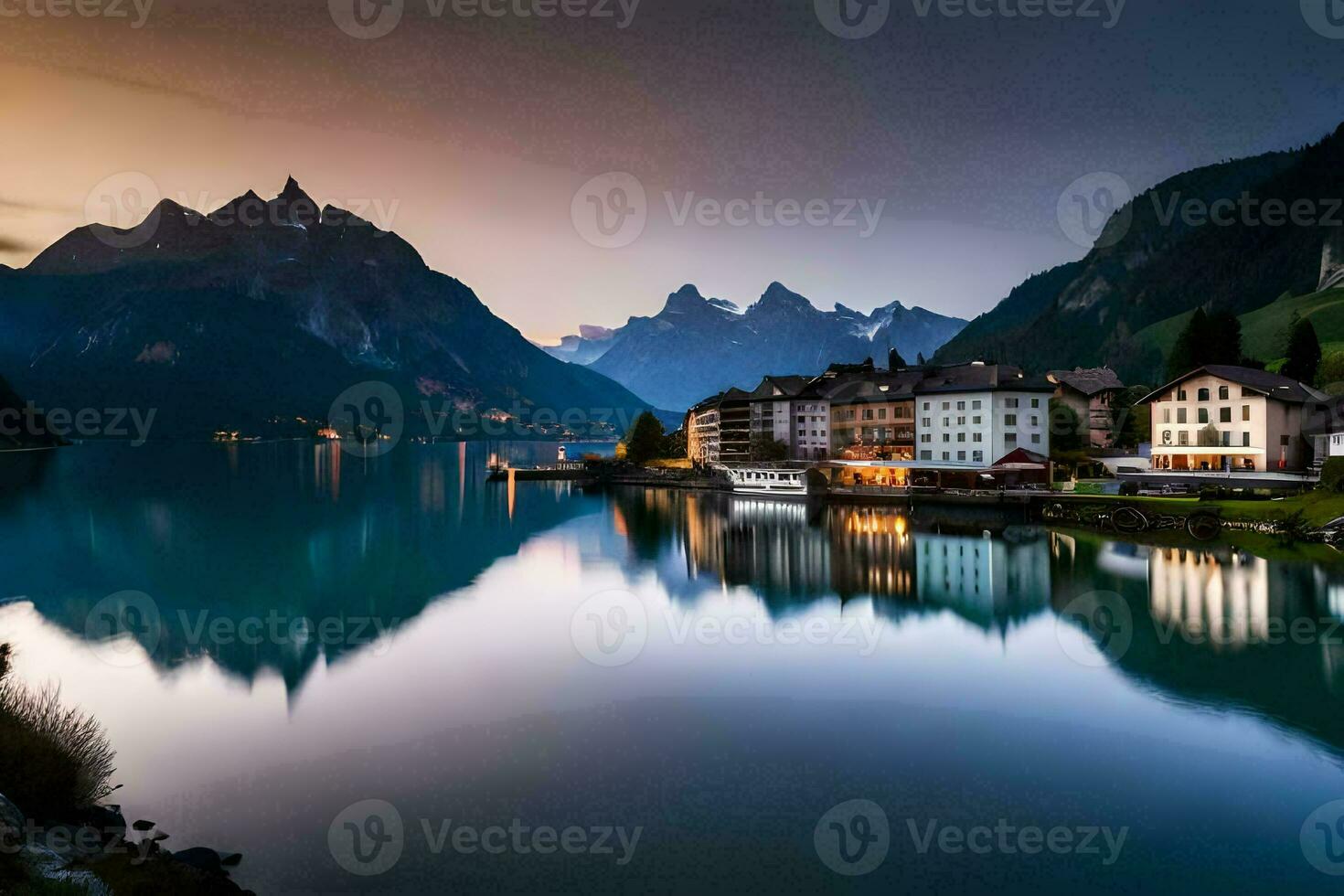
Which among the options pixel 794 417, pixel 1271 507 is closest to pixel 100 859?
pixel 1271 507

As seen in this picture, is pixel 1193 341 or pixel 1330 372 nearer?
pixel 1330 372

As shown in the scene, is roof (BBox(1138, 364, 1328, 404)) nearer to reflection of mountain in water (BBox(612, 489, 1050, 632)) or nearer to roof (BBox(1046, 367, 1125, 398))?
roof (BBox(1046, 367, 1125, 398))

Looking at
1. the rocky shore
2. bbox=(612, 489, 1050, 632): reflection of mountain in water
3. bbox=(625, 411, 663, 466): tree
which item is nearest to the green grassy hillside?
bbox=(612, 489, 1050, 632): reflection of mountain in water

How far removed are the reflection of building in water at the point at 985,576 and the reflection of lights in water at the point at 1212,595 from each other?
5243mm

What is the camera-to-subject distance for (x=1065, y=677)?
26.8 metres

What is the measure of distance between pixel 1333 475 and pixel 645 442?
101 metres

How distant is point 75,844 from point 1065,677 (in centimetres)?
2731

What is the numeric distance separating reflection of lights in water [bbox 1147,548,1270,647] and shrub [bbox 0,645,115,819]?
34976 mm

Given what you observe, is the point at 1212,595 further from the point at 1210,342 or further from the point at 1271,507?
the point at 1210,342

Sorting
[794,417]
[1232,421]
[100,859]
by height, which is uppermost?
[794,417]

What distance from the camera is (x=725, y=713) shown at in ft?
79.2

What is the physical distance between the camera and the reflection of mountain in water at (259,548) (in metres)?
36.6

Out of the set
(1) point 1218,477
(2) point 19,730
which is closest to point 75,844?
(2) point 19,730

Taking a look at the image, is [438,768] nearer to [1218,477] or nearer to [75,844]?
[75,844]
